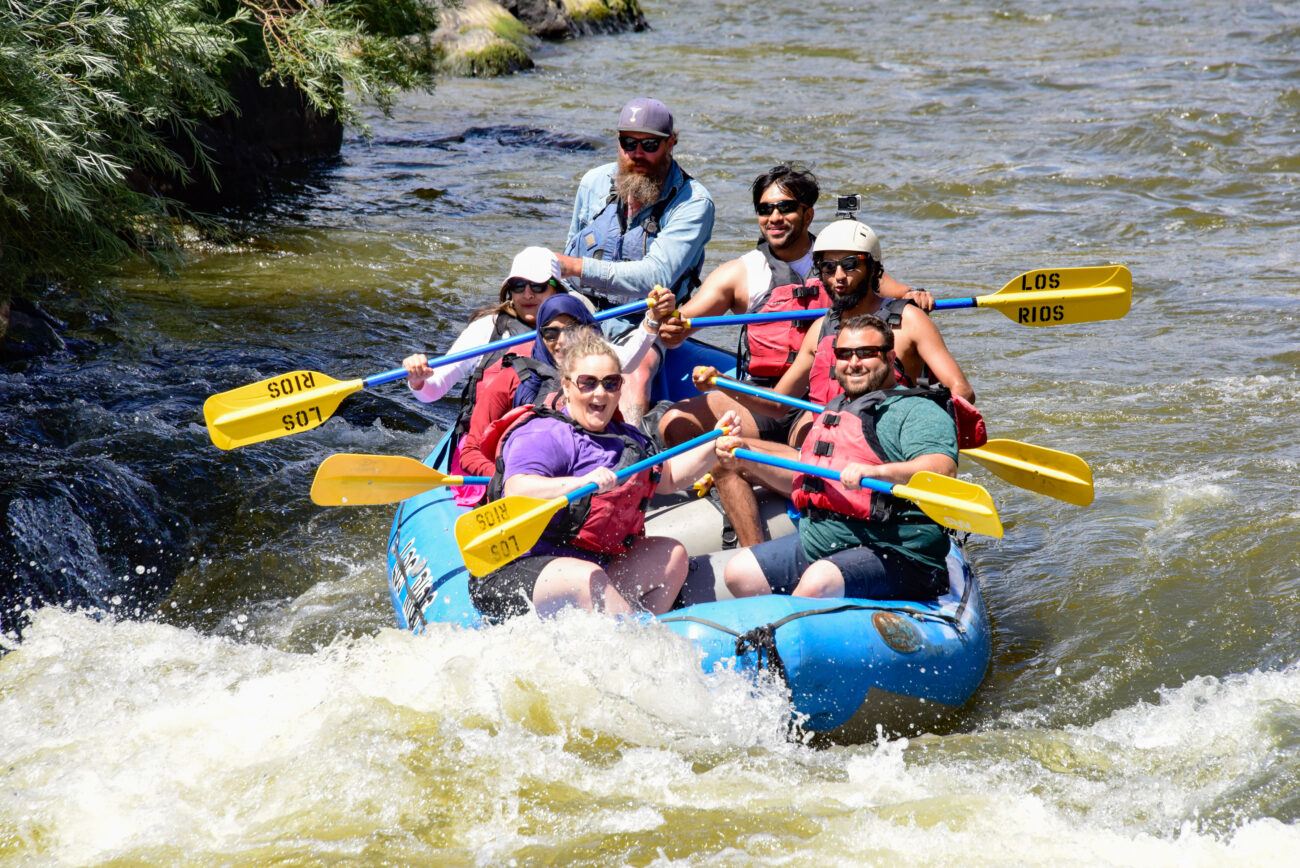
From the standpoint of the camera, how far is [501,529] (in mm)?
3506

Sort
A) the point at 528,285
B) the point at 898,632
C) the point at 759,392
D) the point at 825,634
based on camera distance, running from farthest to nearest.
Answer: the point at 528,285
the point at 759,392
the point at 898,632
the point at 825,634

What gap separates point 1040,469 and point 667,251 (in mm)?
1747

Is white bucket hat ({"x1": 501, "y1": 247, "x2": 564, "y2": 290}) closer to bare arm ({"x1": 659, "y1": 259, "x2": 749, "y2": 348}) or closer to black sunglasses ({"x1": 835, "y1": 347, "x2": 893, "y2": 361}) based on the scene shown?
bare arm ({"x1": 659, "y1": 259, "x2": 749, "y2": 348})

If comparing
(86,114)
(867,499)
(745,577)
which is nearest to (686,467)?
(745,577)

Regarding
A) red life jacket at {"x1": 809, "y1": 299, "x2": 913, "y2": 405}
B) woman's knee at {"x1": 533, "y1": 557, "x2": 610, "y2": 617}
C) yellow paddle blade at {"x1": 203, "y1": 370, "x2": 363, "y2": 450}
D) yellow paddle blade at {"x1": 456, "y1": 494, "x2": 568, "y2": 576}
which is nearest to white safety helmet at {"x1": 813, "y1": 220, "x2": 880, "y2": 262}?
red life jacket at {"x1": 809, "y1": 299, "x2": 913, "y2": 405}

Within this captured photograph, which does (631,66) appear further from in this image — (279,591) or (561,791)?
(561,791)

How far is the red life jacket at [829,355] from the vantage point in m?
4.21

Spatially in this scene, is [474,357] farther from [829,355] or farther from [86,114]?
[86,114]

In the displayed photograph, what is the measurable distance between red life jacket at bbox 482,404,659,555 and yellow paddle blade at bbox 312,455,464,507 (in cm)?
57

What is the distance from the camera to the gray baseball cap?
4703mm

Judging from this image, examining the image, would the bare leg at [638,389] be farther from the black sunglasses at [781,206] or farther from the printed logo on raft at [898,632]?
the printed logo on raft at [898,632]

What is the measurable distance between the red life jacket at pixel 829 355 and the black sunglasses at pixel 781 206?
545mm

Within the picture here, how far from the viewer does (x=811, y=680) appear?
346cm

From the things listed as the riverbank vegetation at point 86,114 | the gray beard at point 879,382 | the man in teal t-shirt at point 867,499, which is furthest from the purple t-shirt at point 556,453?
the riverbank vegetation at point 86,114
